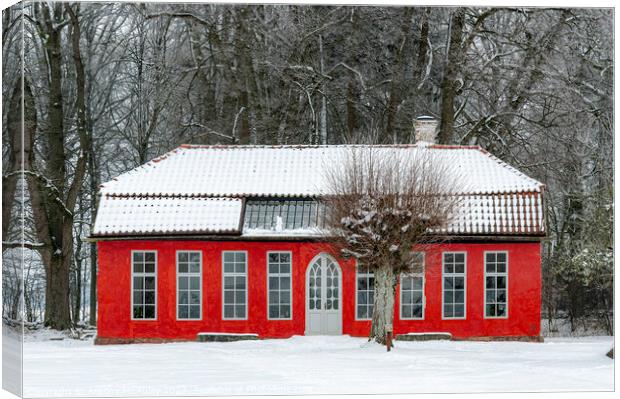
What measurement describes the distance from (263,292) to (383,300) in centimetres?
261

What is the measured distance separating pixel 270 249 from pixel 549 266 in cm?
520

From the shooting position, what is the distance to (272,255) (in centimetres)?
2180

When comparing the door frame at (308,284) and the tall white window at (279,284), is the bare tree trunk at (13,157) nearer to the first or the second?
the tall white window at (279,284)

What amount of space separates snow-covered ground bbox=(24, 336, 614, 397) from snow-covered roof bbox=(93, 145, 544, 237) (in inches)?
101

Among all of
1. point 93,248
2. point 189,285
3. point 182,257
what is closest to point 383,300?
point 189,285

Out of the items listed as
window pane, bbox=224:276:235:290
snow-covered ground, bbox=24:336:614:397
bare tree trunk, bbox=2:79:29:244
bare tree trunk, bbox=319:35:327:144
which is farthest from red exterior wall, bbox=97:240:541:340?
bare tree trunk, bbox=2:79:29:244

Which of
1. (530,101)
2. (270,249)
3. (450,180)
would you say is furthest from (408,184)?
(270,249)

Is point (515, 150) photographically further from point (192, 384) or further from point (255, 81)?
point (192, 384)

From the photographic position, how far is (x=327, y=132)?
19703mm

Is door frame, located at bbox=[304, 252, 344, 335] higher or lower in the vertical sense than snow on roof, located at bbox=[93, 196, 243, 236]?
lower

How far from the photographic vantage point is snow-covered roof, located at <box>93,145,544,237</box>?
19.8 metres

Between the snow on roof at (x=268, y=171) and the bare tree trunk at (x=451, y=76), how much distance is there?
1.16 feet

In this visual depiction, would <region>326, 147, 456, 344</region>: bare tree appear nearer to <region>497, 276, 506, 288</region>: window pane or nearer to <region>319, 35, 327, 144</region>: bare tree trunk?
<region>319, 35, 327, 144</region>: bare tree trunk

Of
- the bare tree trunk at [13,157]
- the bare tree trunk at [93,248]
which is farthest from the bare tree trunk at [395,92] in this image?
the bare tree trunk at [13,157]
